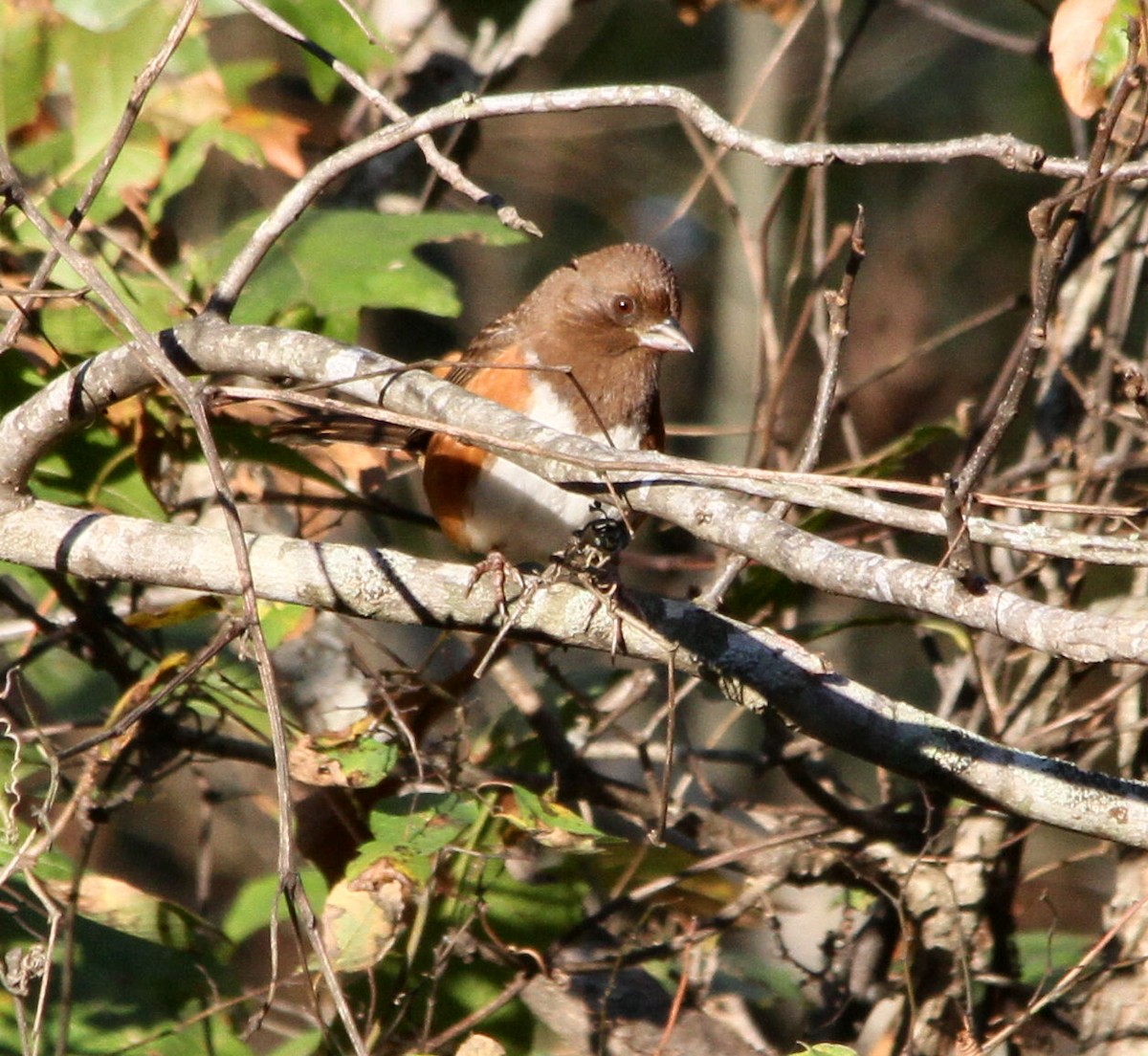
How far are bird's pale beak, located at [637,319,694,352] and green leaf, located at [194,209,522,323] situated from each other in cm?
36

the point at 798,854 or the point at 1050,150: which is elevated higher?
the point at 1050,150

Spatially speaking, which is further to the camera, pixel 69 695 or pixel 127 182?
pixel 69 695

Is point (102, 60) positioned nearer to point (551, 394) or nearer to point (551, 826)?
point (551, 394)

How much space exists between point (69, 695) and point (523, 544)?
1.67m

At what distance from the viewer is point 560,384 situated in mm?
2668

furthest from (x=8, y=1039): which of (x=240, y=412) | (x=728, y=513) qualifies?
(x=728, y=513)

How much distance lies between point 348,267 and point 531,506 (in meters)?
0.54

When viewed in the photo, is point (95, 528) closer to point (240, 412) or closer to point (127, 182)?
point (240, 412)

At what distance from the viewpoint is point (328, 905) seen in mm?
2043

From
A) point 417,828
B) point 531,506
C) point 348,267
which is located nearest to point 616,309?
point 531,506

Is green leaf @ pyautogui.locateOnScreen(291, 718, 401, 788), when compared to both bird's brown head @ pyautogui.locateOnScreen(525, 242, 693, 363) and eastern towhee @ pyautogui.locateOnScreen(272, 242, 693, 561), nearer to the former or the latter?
eastern towhee @ pyautogui.locateOnScreen(272, 242, 693, 561)

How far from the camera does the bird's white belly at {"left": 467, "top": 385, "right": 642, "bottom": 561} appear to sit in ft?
8.58

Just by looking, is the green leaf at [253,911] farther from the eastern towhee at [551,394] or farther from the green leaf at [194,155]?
the green leaf at [194,155]

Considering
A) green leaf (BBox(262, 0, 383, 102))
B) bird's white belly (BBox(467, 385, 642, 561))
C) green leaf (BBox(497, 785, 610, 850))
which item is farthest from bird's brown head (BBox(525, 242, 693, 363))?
green leaf (BBox(497, 785, 610, 850))
